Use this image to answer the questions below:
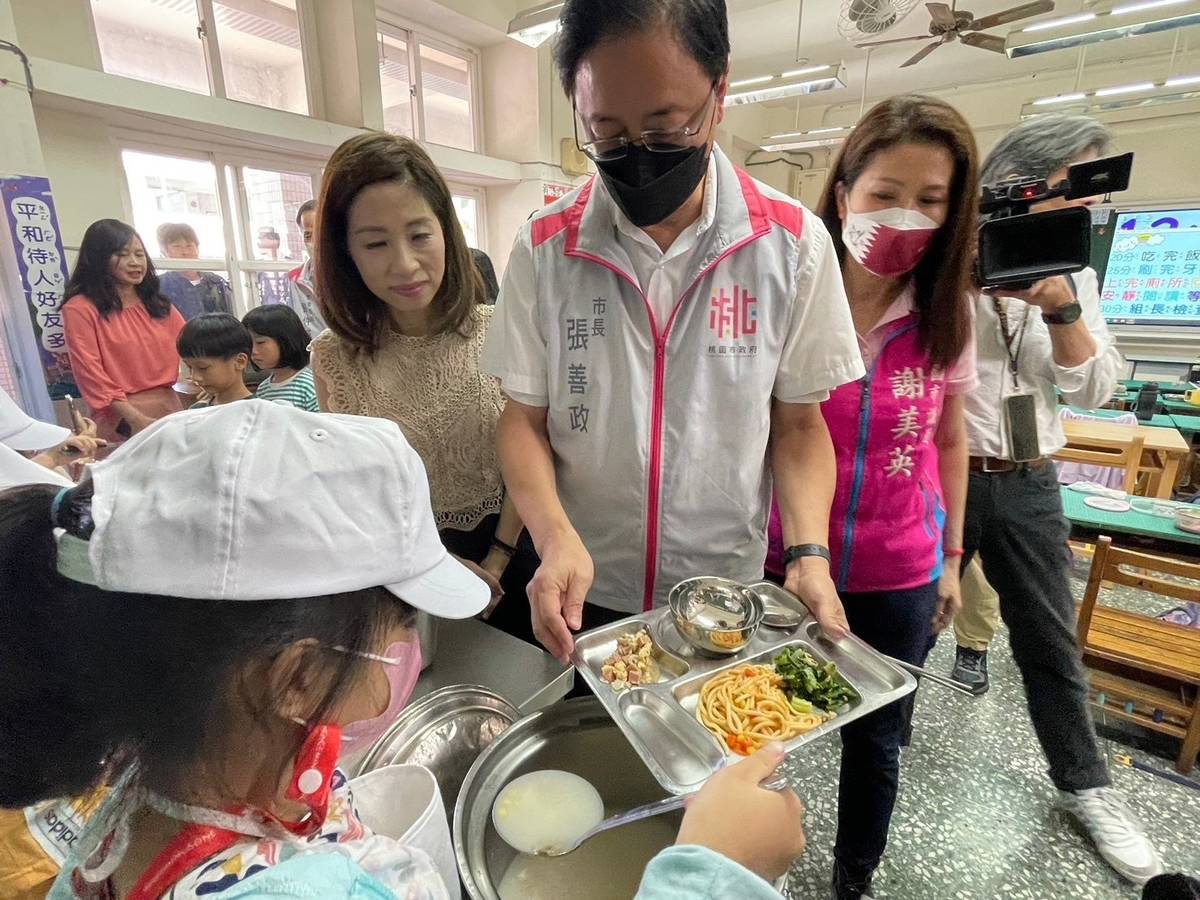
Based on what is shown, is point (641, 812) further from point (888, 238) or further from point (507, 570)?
point (888, 238)

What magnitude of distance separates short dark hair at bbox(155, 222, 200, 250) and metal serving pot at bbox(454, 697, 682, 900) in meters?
4.65

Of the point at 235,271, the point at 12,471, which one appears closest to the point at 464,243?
the point at 12,471

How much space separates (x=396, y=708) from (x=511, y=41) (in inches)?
268

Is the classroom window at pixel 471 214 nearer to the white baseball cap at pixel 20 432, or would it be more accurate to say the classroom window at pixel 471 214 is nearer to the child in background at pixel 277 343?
the child in background at pixel 277 343

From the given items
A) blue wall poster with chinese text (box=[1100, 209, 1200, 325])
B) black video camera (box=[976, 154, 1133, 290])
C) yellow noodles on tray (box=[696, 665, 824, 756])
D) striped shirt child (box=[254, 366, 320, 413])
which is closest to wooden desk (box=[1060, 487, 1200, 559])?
black video camera (box=[976, 154, 1133, 290])

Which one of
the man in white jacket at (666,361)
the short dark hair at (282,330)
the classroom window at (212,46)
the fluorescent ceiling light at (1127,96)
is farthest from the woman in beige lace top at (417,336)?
the fluorescent ceiling light at (1127,96)

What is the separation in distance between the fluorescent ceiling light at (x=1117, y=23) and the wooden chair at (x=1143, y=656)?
398 centimetres

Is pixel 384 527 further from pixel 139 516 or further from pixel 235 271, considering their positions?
pixel 235 271

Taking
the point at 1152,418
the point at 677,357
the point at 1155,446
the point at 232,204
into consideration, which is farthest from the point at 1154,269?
the point at 232,204

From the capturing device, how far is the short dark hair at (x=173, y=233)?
4.07 metres

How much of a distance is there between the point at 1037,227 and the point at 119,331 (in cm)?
400

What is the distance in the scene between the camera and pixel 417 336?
1544 mm

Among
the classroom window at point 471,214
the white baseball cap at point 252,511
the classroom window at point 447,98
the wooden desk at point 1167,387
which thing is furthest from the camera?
the classroom window at point 471,214

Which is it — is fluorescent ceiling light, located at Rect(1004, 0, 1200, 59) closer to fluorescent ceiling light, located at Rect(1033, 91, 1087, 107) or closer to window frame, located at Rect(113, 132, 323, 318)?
fluorescent ceiling light, located at Rect(1033, 91, 1087, 107)
